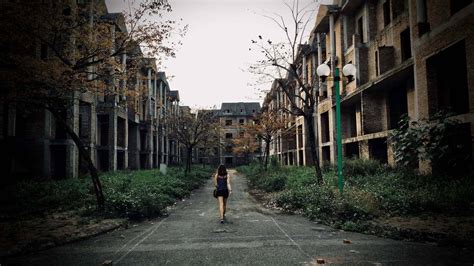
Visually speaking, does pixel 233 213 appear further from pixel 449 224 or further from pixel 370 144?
pixel 370 144

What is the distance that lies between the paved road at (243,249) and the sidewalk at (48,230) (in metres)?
0.35

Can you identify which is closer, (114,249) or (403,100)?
(114,249)

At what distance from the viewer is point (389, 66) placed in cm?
1503

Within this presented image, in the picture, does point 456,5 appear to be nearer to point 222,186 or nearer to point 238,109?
point 222,186

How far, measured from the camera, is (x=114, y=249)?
5758 millimetres

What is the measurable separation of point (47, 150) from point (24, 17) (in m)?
10.6

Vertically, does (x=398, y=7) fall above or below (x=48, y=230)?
above

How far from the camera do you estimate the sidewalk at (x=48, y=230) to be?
5793mm

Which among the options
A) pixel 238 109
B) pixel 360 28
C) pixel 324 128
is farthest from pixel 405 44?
pixel 238 109

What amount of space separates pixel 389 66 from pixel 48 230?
15.9 meters

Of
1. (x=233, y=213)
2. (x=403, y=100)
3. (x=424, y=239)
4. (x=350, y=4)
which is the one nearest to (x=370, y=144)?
(x=403, y=100)

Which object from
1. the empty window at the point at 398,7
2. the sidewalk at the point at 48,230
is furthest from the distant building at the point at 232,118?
the sidewalk at the point at 48,230

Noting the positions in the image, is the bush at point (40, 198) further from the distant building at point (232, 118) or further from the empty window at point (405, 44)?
the distant building at point (232, 118)

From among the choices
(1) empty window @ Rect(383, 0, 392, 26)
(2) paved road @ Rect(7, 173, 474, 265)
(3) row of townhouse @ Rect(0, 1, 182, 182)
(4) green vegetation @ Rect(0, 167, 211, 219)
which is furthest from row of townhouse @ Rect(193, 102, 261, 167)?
(2) paved road @ Rect(7, 173, 474, 265)
